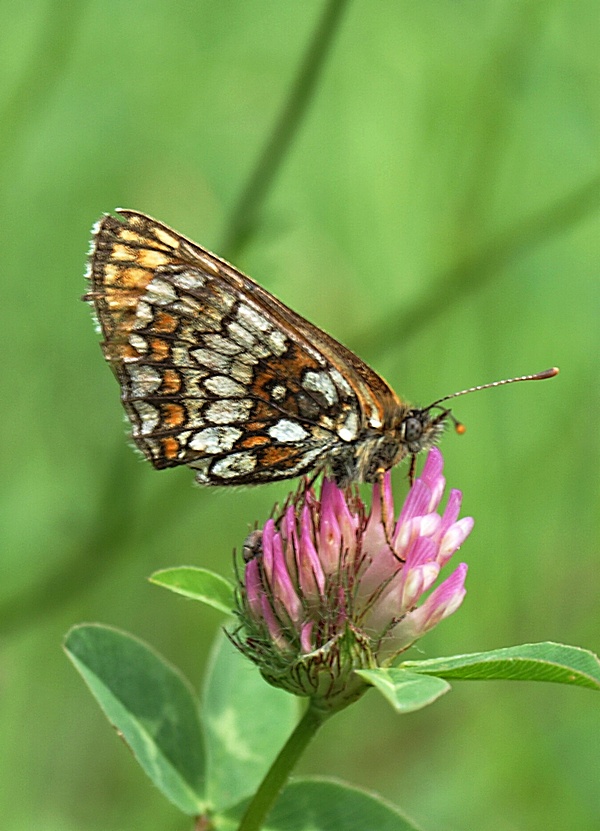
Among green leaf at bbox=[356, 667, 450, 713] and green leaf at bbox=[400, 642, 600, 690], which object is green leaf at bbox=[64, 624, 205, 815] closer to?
green leaf at bbox=[356, 667, 450, 713]

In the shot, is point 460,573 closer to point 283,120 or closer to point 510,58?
point 283,120

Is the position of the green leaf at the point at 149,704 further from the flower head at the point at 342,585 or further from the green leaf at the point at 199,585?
the flower head at the point at 342,585

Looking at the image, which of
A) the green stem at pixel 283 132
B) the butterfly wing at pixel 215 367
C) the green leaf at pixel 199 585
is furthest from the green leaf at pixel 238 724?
the green stem at pixel 283 132

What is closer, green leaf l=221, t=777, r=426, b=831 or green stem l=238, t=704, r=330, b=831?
green stem l=238, t=704, r=330, b=831

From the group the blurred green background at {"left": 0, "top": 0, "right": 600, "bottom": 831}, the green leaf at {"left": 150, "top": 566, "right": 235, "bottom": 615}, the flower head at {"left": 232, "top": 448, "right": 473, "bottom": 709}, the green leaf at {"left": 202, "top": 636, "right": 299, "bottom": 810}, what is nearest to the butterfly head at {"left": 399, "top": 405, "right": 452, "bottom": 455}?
the flower head at {"left": 232, "top": 448, "right": 473, "bottom": 709}

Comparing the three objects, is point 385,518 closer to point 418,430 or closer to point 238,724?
point 418,430

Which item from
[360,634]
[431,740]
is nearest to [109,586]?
[431,740]
